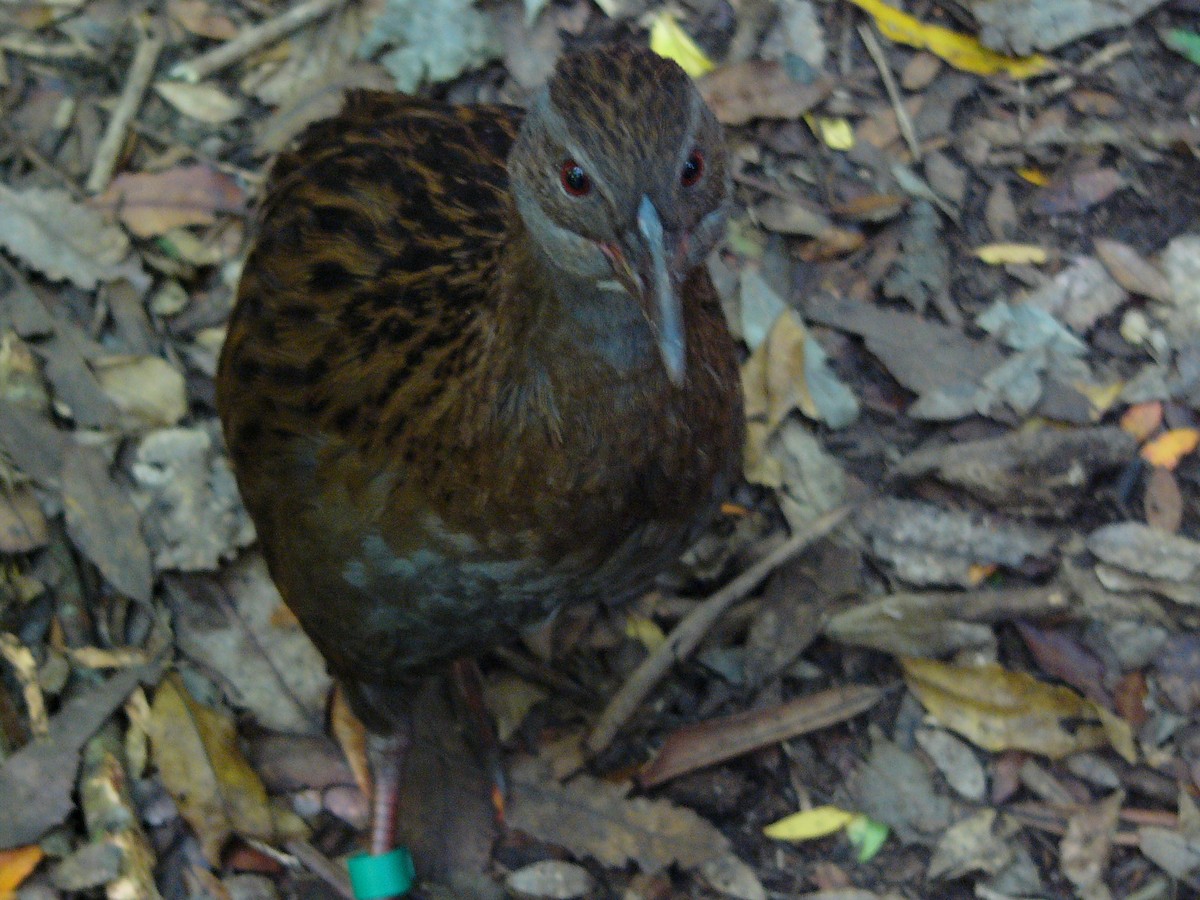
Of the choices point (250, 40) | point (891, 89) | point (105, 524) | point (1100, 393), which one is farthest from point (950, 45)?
point (105, 524)

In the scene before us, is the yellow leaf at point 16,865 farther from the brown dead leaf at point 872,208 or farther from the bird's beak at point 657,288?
the brown dead leaf at point 872,208

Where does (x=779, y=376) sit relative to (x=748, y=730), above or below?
above

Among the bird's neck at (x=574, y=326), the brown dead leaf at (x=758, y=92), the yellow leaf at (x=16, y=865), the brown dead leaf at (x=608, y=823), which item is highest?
the bird's neck at (x=574, y=326)

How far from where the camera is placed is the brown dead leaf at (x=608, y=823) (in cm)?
322

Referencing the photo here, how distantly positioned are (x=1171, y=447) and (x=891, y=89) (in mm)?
1408

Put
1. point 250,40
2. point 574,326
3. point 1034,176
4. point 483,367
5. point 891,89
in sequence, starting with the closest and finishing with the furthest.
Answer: point 574,326 < point 483,367 < point 1034,176 < point 891,89 < point 250,40

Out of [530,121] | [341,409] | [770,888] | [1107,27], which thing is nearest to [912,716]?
[770,888]

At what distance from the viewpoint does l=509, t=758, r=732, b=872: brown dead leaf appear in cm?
322

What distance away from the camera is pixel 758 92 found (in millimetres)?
4121

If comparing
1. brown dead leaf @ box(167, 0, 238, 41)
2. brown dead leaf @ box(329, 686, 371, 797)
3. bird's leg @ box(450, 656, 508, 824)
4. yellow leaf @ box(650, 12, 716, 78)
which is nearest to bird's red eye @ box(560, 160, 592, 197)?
bird's leg @ box(450, 656, 508, 824)

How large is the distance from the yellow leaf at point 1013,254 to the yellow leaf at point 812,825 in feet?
→ 5.50

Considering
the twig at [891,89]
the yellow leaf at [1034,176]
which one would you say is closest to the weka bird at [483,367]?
the twig at [891,89]

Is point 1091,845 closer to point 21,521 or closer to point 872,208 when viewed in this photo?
point 872,208

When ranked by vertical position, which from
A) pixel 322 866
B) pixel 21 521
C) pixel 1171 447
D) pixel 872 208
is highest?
pixel 872 208
